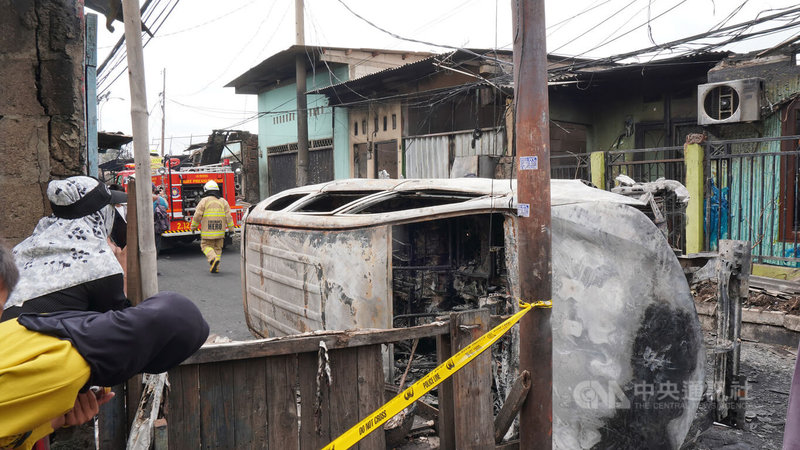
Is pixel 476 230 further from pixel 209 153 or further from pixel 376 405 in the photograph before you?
pixel 209 153

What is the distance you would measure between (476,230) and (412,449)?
316 cm

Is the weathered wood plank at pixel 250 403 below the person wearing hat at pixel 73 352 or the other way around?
below

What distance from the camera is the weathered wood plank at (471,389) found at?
2.91 meters

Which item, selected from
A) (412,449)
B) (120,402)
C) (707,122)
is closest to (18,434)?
(120,402)

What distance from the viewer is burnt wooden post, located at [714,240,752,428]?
14.1 ft

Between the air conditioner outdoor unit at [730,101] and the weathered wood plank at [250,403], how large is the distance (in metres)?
8.77

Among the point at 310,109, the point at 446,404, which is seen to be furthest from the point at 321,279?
the point at 310,109

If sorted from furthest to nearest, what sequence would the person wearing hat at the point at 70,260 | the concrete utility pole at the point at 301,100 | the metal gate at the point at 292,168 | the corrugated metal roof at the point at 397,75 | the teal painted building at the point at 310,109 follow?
the metal gate at the point at 292,168 < the teal painted building at the point at 310,109 < the concrete utility pole at the point at 301,100 < the corrugated metal roof at the point at 397,75 < the person wearing hat at the point at 70,260

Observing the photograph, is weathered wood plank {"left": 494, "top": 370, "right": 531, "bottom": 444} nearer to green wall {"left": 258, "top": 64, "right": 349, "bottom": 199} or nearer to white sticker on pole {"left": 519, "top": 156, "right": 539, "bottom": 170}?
white sticker on pole {"left": 519, "top": 156, "right": 539, "bottom": 170}

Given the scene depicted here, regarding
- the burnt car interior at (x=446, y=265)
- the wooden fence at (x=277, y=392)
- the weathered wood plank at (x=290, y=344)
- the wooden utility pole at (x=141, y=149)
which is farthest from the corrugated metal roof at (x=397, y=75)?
the wooden fence at (x=277, y=392)

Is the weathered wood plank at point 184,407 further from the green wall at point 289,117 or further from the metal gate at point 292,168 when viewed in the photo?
the metal gate at point 292,168

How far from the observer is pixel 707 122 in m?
9.30

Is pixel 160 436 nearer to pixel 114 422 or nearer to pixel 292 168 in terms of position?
pixel 114 422

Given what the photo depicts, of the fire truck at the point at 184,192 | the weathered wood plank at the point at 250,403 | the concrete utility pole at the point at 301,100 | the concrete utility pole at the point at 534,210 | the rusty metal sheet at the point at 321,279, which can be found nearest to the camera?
the weathered wood plank at the point at 250,403
